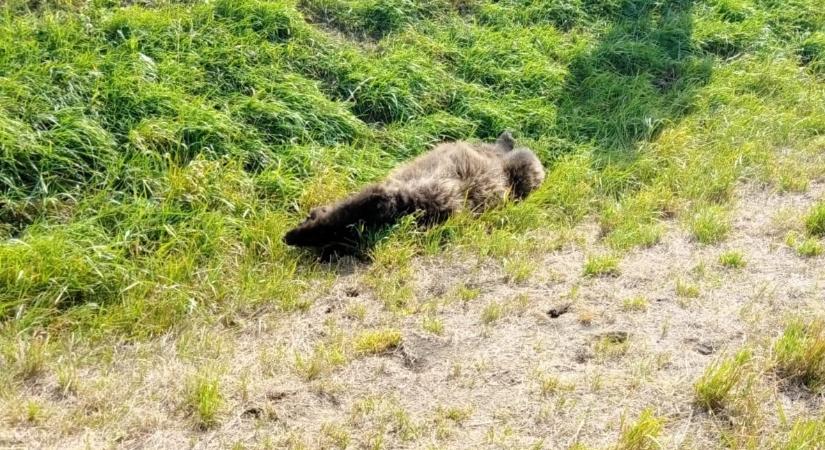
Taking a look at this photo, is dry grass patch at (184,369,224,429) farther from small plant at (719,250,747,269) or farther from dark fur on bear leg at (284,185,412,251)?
small plant at (719,250,747,269)

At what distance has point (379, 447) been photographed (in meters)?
3.45

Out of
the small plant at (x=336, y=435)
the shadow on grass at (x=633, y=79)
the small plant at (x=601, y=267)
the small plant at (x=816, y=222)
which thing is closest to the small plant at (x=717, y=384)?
the small plant at (x=601, y=267)

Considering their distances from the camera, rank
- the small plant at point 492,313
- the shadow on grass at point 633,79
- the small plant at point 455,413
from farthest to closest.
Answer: the shadow on grass at point 633,79 → the small plant at point 492,313 → the small plant at point 455,413

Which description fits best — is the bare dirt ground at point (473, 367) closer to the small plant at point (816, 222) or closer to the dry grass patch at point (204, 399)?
the dry grass patch at point (204, 399)

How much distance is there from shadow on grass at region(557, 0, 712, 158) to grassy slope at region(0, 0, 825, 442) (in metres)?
0.03

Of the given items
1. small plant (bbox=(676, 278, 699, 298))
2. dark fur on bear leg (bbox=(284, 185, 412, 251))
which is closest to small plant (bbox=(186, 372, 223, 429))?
dark fur on bear leg (bbox=(284, 185, 412, 251))

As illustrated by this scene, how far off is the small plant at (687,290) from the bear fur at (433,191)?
1616 mm

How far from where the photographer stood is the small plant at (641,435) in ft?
11.2

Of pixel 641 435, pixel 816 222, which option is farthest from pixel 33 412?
pixel 816 222

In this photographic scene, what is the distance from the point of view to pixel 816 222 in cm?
542

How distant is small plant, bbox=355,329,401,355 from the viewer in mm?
4172

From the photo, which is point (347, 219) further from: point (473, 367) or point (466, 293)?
point (473, 367)

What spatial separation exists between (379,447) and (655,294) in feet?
6.93

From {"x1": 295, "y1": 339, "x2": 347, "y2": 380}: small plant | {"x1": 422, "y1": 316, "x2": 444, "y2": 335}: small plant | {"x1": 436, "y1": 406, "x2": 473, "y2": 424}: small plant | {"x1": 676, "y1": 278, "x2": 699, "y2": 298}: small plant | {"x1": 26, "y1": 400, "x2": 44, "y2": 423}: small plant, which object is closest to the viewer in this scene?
{"x1": 26, "y1": 400, "x2": 44, "y2": 423}: small plant
